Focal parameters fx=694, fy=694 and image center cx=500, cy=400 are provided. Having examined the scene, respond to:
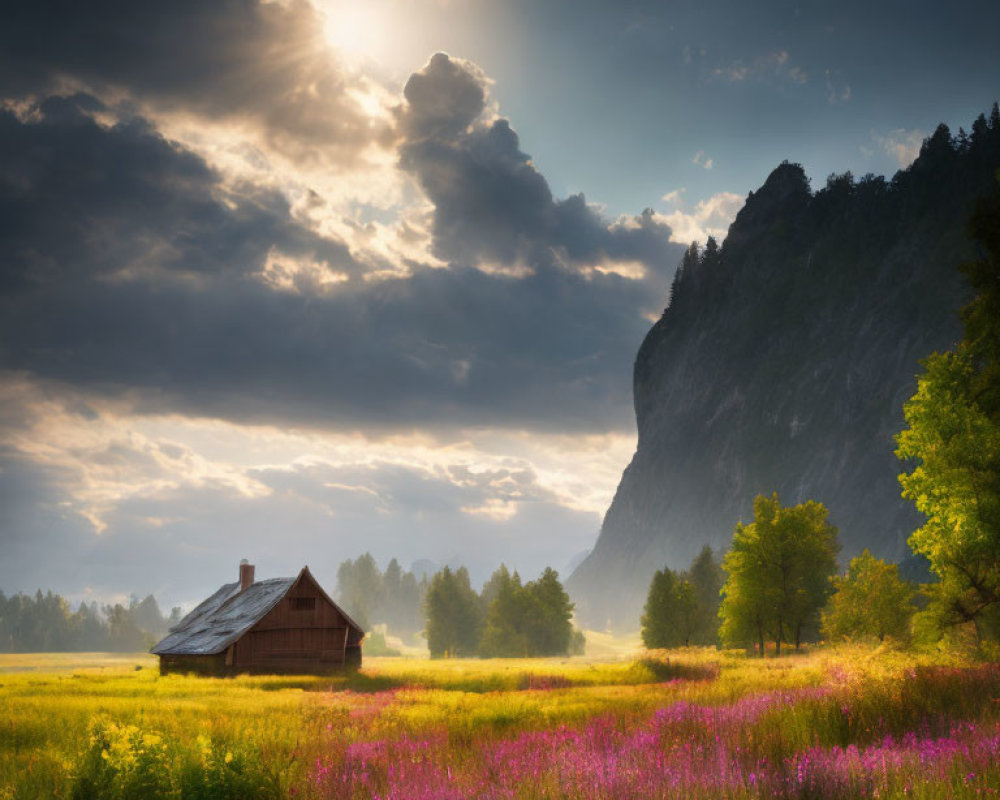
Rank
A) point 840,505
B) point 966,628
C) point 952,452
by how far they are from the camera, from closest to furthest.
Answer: point 952,452
point 966,628
point 840,505

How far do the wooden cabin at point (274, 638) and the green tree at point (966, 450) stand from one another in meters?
32.7

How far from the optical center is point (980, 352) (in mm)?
17438

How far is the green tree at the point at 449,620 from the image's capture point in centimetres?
9006

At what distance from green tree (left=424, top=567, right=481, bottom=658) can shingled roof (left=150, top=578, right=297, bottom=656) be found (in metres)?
42.9

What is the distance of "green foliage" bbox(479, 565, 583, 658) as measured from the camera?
3078 inches

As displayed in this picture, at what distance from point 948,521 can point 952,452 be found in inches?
69.6

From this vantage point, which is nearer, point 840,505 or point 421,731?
point 421,731

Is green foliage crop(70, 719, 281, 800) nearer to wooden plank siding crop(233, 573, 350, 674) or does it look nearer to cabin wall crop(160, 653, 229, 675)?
cabin wall crop(160, 653, 229, 675)

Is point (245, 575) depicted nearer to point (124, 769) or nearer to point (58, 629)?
point (124, 769)

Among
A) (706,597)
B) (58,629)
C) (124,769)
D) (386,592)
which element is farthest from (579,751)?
(386,592)

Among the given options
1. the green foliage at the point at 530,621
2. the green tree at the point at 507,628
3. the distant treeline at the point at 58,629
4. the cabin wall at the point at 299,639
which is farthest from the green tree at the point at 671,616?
the distant treeline at the point at 58,629

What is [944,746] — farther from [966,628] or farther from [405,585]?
[405,585]

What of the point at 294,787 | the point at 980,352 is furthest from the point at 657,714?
the point at 980,352

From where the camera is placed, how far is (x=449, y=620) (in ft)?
297
